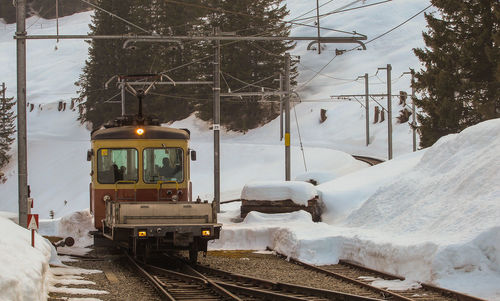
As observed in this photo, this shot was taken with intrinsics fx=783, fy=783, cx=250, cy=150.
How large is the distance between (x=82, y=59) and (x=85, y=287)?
389ft

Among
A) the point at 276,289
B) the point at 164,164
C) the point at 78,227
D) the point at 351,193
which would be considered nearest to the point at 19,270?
the point at 276,289

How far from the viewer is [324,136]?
226ft

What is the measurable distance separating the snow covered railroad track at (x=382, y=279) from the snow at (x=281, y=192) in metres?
5.97

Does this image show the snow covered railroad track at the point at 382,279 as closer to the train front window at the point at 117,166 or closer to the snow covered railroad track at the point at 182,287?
the snow covered railroad track at the point at 182,287

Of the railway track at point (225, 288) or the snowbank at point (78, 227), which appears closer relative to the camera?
the railway track at point (225, 288)

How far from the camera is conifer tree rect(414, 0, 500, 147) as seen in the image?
3600 cm

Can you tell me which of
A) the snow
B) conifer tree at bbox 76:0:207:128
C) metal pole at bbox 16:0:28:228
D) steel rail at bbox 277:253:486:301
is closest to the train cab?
metal pole at bbox 16:0:28:228

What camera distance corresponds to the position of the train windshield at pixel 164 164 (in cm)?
1775

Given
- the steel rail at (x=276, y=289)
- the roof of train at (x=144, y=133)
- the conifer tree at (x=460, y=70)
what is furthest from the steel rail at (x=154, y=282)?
the conifer tree at (x=460, y=70)

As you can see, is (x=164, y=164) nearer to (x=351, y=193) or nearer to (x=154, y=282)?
(x=154, y=282)

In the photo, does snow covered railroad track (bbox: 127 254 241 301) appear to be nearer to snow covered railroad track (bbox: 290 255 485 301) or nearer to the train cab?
snow covered railroad track (bbox: 290 255 485 301)

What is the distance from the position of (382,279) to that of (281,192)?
32.6ft

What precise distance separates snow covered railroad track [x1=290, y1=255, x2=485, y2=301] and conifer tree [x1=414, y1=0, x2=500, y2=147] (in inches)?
821

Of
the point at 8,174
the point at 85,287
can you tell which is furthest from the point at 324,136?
the point at 85,287
